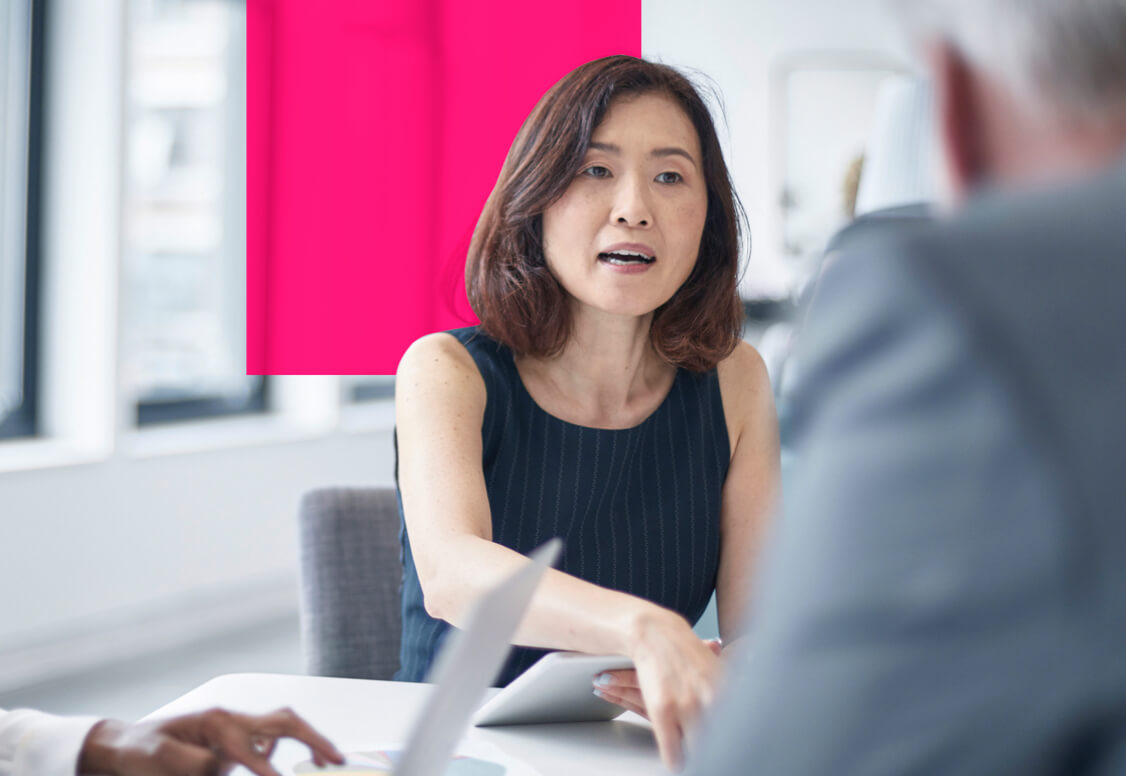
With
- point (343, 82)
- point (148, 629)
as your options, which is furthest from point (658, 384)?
point (148, 629)

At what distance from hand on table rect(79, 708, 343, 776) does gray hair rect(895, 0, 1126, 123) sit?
68 centimetres

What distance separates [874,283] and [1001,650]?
113 millimetres

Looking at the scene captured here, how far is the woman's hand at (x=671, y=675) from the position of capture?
90 centimetres

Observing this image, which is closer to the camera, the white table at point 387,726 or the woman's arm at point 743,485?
the white table at point 387,726

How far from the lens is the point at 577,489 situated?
1.57m

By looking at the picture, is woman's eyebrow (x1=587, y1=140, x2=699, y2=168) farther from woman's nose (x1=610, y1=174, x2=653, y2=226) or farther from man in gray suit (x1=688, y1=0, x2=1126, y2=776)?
man in gray suit (x1=688, y1=0, x2=1126, y2=776)

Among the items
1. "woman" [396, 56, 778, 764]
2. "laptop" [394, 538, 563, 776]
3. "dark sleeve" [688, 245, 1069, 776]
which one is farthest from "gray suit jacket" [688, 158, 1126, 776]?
"woman" [396, 56, 778, 764]

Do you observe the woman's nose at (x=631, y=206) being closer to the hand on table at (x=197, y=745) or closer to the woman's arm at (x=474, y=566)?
the woman's arm at (x=474, y=566)

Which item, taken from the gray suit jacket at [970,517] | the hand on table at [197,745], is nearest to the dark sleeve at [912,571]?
the gray suit jacket at [970,517]

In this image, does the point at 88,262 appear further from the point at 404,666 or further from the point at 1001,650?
the point at 1001,650

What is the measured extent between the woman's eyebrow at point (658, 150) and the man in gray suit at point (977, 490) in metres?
1.22

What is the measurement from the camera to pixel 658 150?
5.14ft

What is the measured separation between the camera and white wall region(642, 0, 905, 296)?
6.02 meters

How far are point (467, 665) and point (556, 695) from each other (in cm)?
55
